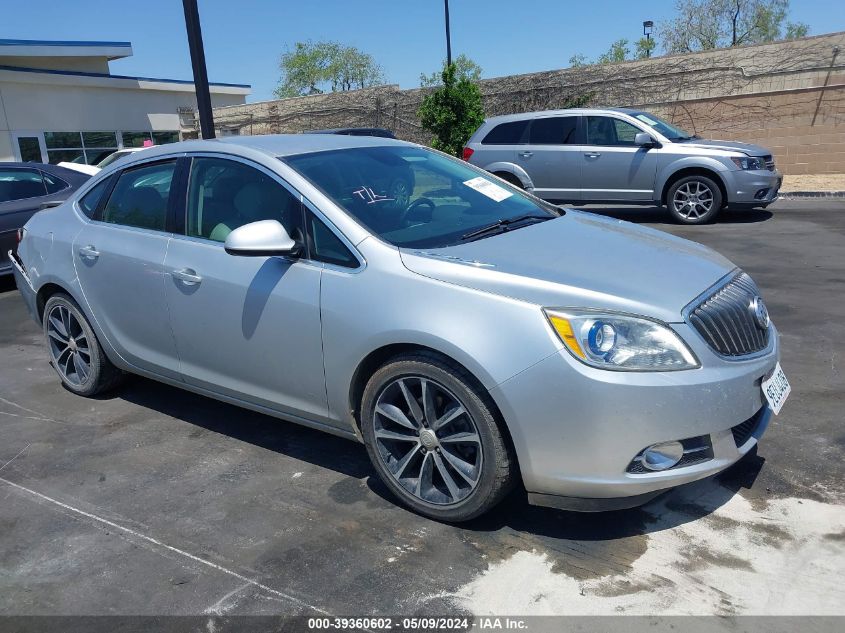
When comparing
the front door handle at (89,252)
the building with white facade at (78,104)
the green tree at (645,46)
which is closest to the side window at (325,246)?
the front door handle at (89,252)

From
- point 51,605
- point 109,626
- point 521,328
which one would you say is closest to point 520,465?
point 521,328

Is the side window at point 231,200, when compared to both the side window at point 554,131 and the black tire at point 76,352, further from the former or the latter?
the side window at point 554,131

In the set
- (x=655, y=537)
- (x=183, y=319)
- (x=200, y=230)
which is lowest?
(x=655, y=537)

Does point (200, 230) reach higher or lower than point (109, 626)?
higher

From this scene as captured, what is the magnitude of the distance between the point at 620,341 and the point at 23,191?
874 centimetres

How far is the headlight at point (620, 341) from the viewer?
2771mm

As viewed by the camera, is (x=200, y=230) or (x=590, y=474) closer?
(x=590, y=474)

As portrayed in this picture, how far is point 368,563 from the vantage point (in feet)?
9.81

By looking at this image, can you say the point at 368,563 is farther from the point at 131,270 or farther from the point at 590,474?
the point at 131,270

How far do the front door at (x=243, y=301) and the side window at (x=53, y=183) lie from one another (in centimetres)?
637

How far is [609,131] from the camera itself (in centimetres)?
1171

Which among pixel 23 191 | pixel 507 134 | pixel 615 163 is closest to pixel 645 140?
pixel 615 163

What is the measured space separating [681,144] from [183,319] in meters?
9.40

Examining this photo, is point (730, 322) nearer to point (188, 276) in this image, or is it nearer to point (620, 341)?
point (620, 341)
